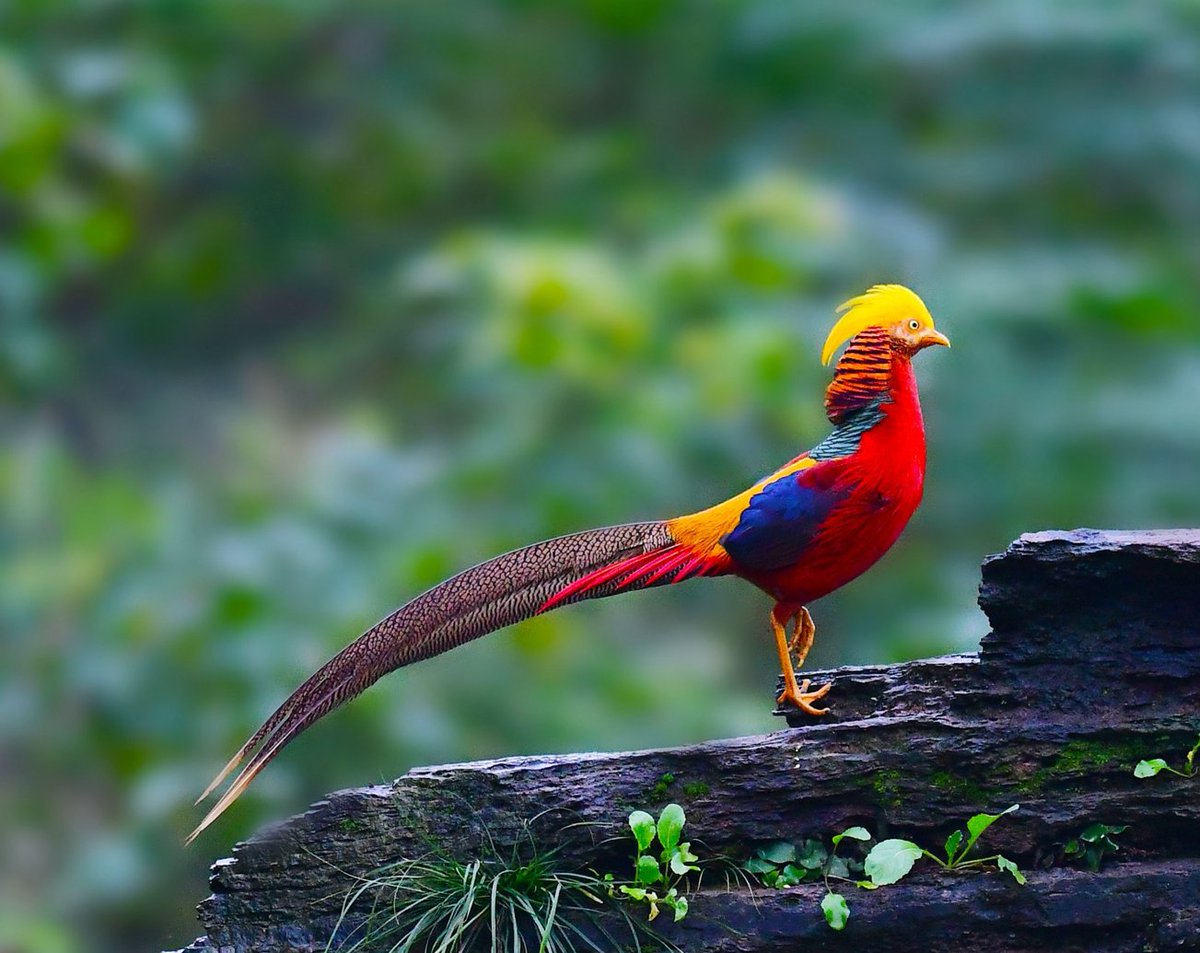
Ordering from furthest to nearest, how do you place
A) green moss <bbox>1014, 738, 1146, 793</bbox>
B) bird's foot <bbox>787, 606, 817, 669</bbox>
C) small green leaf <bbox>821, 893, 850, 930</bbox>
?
bird's foot <bbox>787, 606, 817, 669</bbox> < green moss <bbox>1014, 738, 1146, 793</bbox> < small green leaf <bbox>821, 893, 850, 930</bbox>

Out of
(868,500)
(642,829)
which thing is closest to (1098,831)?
(868,500)

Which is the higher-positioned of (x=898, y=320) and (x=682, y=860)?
(x=898, y=320)

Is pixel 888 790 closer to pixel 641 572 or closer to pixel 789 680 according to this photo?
pixel 789 680

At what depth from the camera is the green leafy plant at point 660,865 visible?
2.66 meters

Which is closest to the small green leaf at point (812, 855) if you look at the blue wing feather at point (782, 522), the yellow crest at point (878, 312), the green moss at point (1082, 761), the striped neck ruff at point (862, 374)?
the green moss at point (1082, 761)

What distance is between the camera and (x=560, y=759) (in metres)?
2.81

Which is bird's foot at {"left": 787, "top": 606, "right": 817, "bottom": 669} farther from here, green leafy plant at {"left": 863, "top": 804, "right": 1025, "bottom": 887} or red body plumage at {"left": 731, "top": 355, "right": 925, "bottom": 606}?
green leafy plant at {"left": 863, "top": 804, "right": 1025, "bottom": 887}

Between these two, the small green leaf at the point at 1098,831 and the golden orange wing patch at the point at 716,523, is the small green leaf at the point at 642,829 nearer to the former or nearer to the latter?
the golden orange wing patch at the point at 716,523

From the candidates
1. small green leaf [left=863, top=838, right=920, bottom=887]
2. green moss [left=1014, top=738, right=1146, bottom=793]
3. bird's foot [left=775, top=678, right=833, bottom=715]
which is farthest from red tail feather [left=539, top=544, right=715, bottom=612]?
green moss [left=1014, top=738, right=1146, bottom=793]

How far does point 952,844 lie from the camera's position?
105 inches

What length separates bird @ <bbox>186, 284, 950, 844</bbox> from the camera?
275 centimetres

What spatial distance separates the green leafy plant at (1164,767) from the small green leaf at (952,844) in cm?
36

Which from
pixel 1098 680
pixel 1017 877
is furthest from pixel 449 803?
pixel 1098 680

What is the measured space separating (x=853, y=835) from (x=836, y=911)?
0.17 meters
